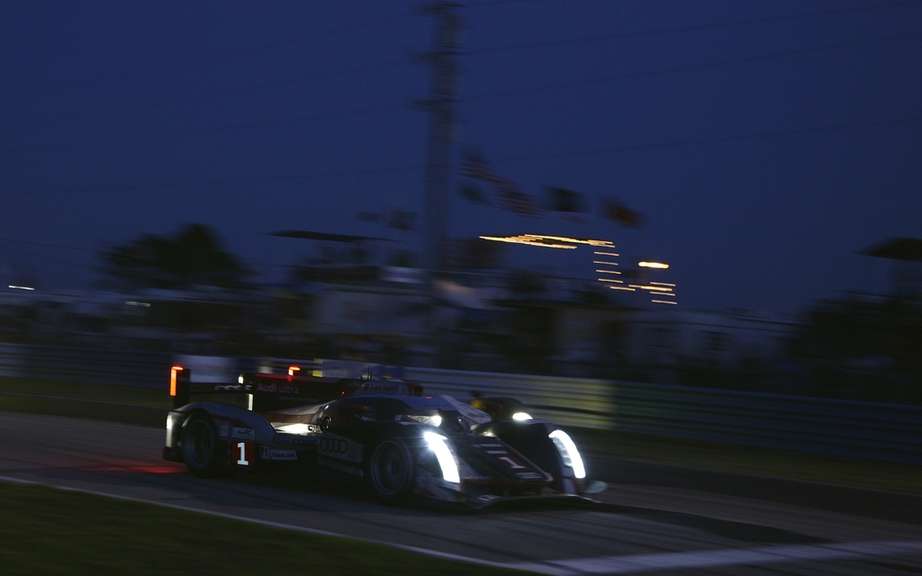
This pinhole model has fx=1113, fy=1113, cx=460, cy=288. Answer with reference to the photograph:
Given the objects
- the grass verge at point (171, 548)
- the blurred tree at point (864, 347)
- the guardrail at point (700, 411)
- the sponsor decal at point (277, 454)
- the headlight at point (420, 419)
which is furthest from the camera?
the blurred tree at point (864, 347)

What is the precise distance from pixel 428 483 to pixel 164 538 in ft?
8.94

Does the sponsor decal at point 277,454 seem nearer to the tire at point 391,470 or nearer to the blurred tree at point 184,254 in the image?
the tire at point 391,470

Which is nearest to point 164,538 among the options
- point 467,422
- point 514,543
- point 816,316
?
point 514,543

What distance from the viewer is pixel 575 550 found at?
24.8 ft

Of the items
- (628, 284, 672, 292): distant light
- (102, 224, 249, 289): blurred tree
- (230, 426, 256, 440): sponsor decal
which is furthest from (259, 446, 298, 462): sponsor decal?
(102, 224, 249, 289): blurred tree

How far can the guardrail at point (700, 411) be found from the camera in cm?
1370

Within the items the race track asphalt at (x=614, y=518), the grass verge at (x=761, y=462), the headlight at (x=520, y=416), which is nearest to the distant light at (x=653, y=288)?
the grass verge at (x=761, y=462)

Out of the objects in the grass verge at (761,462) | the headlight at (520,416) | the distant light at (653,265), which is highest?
the distant light at (653,265)

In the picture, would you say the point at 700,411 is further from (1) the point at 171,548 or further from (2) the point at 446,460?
(1) the point at 171,548

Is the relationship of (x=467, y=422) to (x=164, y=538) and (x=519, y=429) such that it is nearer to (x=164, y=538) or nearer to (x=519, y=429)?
(x=519, y=429)

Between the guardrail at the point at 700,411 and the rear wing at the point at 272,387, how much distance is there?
0.22m

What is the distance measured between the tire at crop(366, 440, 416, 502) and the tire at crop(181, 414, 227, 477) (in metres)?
1.74

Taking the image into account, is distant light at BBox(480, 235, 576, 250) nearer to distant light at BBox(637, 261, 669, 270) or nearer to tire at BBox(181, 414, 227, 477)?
distant light at BBox(637, 261, 669, 270)

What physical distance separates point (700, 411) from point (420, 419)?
7.10 metres
